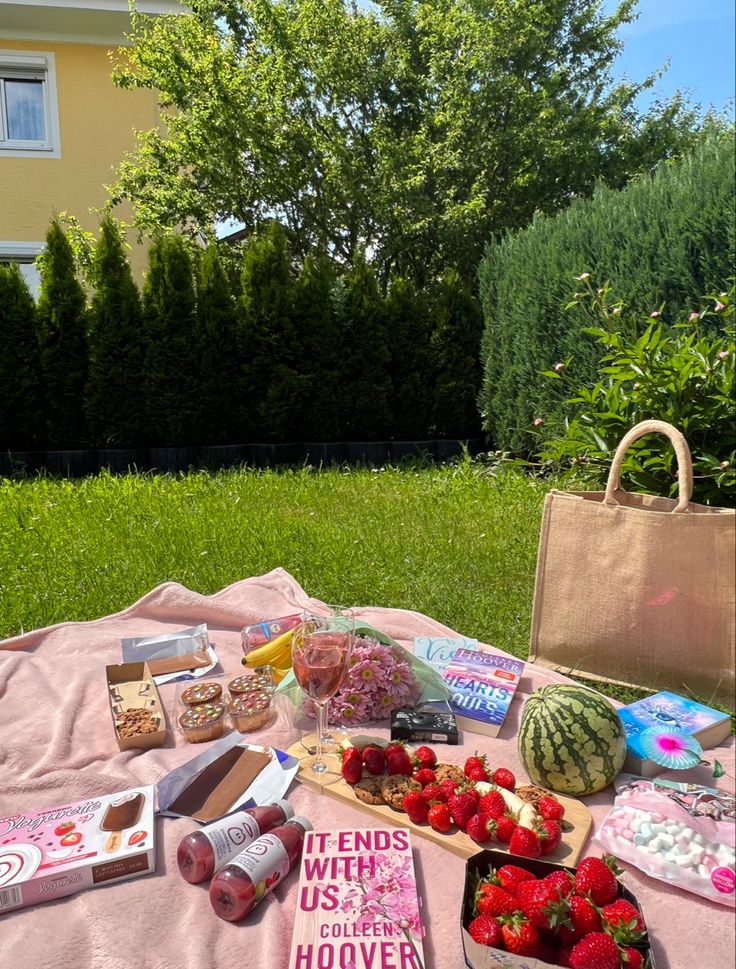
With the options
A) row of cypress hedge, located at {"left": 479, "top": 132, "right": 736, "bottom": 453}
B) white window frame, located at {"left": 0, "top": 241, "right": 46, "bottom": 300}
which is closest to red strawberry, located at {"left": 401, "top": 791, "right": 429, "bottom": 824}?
row of cypress hedge, located at {"left": 479, "top": 132, "right": 736, "bottom": 453}

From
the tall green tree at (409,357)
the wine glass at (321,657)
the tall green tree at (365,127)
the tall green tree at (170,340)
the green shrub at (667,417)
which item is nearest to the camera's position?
the wine glass at (321,657)

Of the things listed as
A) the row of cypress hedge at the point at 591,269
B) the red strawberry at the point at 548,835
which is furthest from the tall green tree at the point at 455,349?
the red strawberry at the point at 548,835

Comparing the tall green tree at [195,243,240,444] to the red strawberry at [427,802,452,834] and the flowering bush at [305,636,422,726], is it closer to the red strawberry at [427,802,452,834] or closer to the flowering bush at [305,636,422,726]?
the flowering bush at [305,636,422,726]

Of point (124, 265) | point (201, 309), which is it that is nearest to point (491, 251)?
point (201, 309)

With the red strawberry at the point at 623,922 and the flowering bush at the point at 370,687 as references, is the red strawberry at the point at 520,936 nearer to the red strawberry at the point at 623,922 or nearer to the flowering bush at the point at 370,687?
the red strawberry at the point at 623,922

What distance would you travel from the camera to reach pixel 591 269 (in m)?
6.16

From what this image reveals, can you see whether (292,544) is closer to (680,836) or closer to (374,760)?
(374,760)

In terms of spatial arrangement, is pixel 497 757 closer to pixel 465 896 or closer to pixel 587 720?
pixel 587 720

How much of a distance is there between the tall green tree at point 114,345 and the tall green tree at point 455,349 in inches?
138

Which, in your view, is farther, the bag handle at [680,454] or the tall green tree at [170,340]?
the tall green tree at [170,340]

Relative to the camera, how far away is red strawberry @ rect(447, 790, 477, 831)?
154 centimetres

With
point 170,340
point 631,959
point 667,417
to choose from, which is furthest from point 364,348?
point 631,959

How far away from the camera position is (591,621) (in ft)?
7.93

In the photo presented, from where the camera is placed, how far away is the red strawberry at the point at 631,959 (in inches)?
44.2
